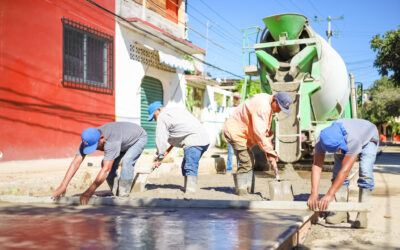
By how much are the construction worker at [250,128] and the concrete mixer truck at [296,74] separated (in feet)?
7.33

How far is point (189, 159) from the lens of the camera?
4.96 meters

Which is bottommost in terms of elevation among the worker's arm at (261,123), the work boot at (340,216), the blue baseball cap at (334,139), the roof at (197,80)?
the work boot at (340,216)

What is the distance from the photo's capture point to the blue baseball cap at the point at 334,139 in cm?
337

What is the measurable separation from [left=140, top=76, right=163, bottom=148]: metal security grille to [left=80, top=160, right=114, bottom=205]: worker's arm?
8.47 metres

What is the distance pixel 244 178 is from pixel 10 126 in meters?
5.09

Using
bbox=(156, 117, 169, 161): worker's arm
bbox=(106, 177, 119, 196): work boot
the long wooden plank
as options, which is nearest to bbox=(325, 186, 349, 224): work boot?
the long wooden plank

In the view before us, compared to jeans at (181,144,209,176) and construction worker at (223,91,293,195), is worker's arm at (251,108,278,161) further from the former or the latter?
jeans at (181,144,209,176)

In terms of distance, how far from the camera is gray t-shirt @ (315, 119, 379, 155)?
3.43 meters

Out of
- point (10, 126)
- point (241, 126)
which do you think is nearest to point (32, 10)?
point (10, 126)

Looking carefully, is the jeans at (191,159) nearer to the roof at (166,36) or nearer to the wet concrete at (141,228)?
the wet concrete at (141,228)

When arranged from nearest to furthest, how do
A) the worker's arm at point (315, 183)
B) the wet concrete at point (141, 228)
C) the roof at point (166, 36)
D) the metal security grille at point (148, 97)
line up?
the wet concrete at point (141, 228)
the worker's arm at point (315, 183)
the roof at point (166, 36)
the metal security grille at point (148, 97)

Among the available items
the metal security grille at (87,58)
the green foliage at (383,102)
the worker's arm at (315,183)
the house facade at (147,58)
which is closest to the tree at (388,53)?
the house facade at (147,58)

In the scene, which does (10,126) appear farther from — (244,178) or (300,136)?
(300,136)

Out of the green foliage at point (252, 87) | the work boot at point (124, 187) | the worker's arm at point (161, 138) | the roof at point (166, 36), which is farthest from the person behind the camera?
the roof at point (166, 36)
